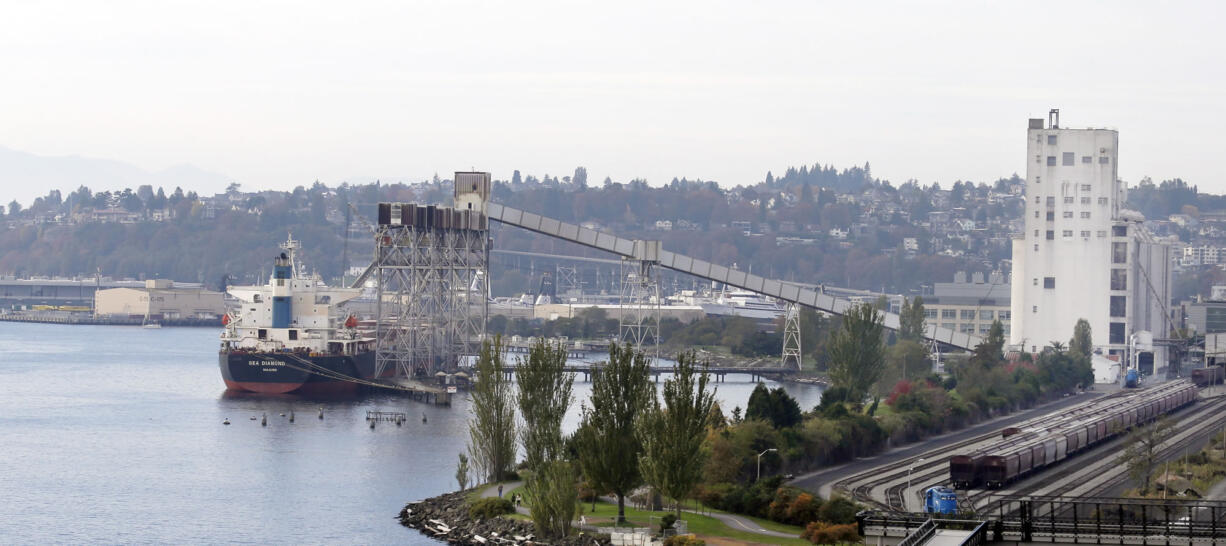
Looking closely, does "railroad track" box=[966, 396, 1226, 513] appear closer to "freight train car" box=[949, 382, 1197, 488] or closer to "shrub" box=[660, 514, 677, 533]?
"freight train car" box=[949, 382, 1197, 488]

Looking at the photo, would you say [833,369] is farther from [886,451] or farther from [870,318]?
[886,451]

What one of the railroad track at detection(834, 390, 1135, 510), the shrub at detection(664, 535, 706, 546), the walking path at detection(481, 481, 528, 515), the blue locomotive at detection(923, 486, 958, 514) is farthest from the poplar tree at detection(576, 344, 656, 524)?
the blue locomotive at detection(923, 486, 958, 514)

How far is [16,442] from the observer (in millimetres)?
69812

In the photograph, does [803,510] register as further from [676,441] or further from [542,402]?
[542,402]

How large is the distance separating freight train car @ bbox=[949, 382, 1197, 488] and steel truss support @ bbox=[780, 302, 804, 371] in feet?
105

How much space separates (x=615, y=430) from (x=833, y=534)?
692 cm

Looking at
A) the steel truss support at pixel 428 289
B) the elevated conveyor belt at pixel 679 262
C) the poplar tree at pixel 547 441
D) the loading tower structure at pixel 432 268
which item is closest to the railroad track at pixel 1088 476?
the poplar tree at pixel 547 441

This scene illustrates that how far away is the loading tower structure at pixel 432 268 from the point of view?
95.6 meters

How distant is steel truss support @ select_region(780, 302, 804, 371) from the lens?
375 ft

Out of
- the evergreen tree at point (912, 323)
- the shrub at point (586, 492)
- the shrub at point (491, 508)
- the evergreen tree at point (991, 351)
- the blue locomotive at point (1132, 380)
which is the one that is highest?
the evergreen tree at point (912, 323)

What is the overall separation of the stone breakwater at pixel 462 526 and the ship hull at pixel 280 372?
133ft

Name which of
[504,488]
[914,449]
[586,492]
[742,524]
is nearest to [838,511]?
[742,524]

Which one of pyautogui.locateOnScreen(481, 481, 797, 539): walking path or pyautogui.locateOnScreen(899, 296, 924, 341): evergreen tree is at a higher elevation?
pyautogui.locateOnScreen(899, 296, 924, 341): evergreen tree

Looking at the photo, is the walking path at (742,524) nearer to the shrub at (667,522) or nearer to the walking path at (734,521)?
the walking path at (734,521)
